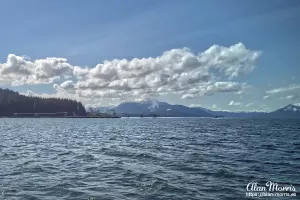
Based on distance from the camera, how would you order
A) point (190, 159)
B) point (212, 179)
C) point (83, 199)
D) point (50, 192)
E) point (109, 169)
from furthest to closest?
point (190, 159), point (109, 169), point (212, 179), point (50, 192), point (83, 199)

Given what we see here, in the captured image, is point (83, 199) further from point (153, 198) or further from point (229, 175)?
point (229, 175)

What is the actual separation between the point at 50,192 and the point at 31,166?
11.5 metres

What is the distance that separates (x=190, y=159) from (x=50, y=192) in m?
20.1

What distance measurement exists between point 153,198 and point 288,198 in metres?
9.84

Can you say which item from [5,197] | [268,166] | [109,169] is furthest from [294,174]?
[5,197]

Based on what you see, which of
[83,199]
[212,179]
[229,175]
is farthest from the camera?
[229,175]

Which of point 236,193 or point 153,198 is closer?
point 153,198

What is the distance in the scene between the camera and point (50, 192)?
68.8 feet

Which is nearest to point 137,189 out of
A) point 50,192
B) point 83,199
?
point 83,199

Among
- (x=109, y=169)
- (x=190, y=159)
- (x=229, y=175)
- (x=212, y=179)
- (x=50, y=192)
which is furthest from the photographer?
(x=190, y=159)

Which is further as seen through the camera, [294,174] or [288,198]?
[294,174]

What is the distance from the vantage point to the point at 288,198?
2030 cm

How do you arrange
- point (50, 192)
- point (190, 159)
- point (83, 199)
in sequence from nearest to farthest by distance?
1. point (83, 199)
2. point (50, 192)
3. point (190, 159)

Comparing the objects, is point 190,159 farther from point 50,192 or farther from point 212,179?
point 50,192
